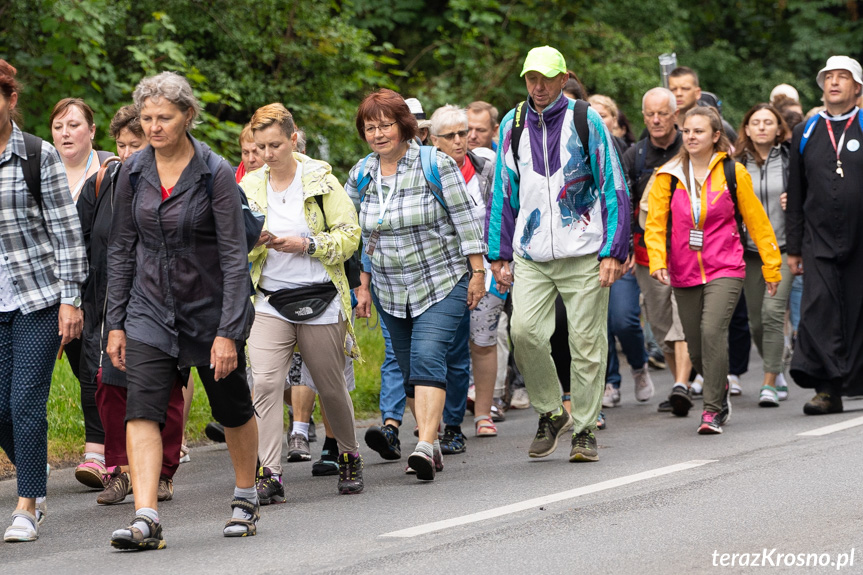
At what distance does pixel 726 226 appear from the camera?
29.0ft

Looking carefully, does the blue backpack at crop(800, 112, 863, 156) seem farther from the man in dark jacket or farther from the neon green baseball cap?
the neon green baseball cap

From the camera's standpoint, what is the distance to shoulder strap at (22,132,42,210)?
6.08 meters

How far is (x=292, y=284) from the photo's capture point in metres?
6.82

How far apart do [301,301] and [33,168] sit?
1487mm

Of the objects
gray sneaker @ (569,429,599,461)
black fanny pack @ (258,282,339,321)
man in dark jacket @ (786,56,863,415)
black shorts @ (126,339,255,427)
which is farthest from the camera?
man in dark jacket @ (786,56,863,415)

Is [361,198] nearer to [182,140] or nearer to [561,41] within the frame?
[182,140]

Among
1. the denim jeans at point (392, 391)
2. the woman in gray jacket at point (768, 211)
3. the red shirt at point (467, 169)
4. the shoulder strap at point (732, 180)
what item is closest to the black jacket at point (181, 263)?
the denim jeans at point (392, 391)

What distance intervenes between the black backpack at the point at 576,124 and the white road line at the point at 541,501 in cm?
185

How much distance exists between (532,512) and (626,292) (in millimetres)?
4238

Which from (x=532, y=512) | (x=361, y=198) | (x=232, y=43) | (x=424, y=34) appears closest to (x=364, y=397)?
(x=361, y=198)

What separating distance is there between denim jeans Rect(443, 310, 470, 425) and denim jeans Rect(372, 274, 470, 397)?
68 cm

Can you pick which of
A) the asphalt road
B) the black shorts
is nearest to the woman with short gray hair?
the black shorts

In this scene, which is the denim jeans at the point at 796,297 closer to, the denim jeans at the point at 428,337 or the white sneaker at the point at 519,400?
the white sneaker at the point at 519,400

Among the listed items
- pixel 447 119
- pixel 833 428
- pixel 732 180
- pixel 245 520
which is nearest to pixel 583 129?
pixel 447 119
